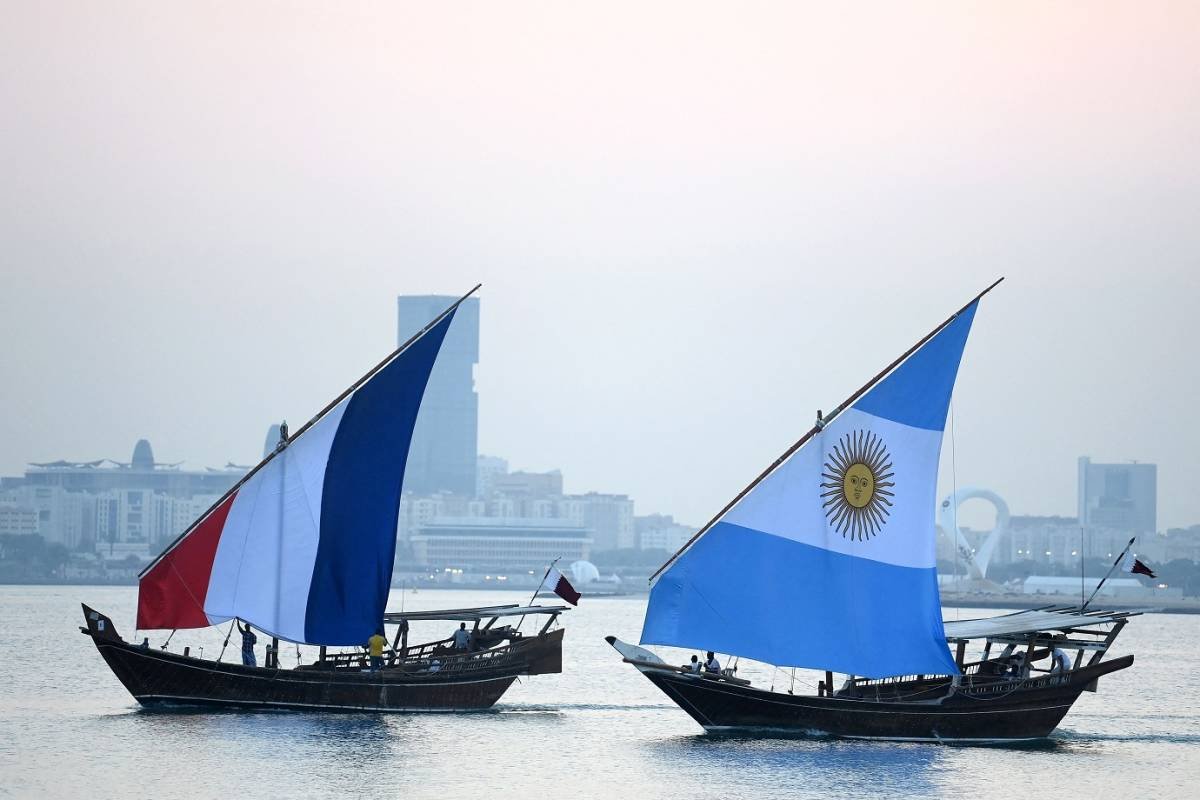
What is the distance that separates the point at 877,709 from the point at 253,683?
57.8 ft

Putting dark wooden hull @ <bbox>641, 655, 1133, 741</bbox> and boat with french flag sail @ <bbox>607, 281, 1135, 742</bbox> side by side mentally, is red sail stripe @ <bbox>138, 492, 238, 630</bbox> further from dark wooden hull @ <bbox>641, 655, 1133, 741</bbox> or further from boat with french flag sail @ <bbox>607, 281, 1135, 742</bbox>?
dark wooden hull @ <bbox>641, 655, 1133, 741</bbox>

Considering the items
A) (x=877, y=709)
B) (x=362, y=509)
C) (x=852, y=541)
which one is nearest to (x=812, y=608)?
(x=852, y=541)

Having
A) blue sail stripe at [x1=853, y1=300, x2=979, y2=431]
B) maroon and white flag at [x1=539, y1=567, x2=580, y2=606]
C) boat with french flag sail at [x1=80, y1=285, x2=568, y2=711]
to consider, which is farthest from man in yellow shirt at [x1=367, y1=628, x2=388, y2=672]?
blue sail stripe at [x1=853, y1=300, x2=979, y2=431]

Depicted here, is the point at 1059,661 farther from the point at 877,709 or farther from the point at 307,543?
the point at 307,543

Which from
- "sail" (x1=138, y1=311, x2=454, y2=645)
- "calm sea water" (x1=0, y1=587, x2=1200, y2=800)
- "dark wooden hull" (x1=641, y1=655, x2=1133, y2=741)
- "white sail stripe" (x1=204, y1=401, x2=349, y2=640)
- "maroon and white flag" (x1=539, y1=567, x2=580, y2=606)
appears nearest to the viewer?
"calm sea water" (x1=0, y1=587, x2=1200, y2=800)

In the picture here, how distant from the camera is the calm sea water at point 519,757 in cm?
4394

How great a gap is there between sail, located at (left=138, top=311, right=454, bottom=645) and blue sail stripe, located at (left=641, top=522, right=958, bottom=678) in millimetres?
10237

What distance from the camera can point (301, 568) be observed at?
5438 centimetres

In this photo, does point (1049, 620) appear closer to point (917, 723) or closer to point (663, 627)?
point (917, 723)

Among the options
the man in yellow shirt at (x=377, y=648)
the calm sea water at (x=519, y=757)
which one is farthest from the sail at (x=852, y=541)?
the man in yellow shirt at (x=377, y=648)

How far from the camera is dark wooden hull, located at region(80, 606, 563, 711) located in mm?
54438

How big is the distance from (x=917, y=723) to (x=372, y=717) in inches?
613

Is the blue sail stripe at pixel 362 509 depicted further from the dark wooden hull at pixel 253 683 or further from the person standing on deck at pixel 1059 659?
the person standing on deck at pixel 1059 659

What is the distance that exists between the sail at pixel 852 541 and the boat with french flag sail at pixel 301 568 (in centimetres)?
1104
